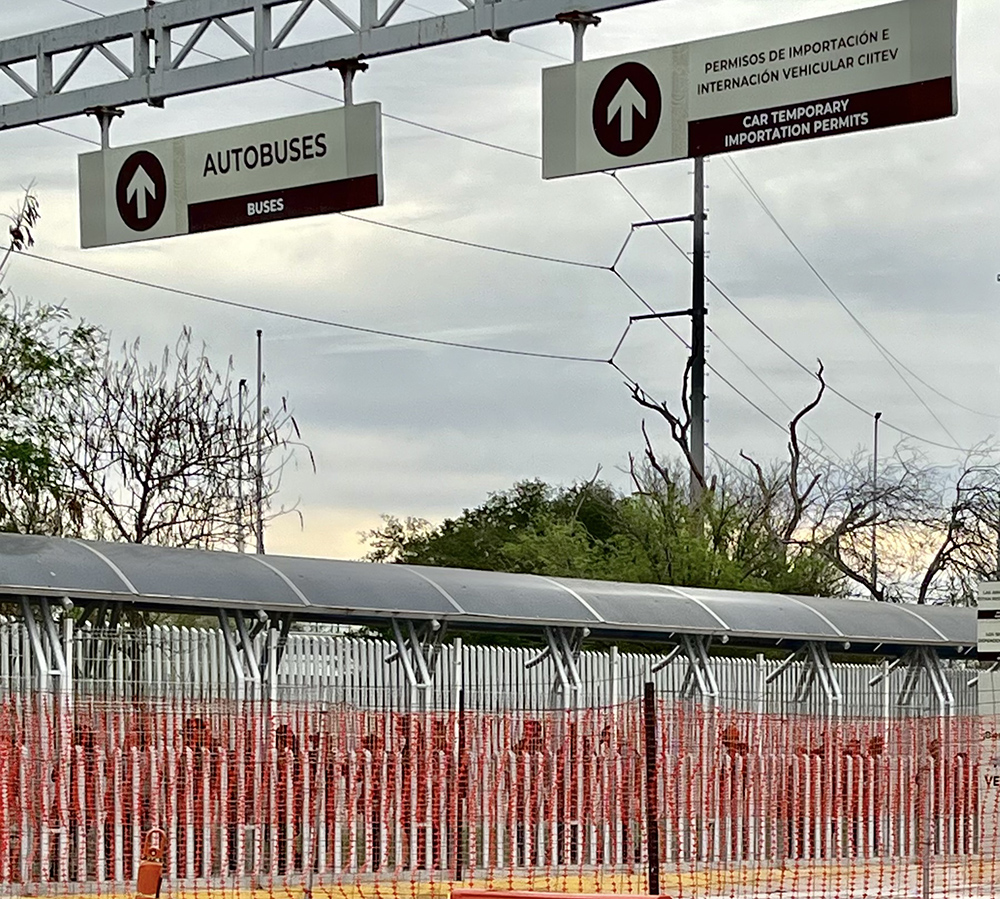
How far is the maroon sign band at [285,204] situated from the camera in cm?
1722

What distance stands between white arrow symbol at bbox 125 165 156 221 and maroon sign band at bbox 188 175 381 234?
0.43 meters

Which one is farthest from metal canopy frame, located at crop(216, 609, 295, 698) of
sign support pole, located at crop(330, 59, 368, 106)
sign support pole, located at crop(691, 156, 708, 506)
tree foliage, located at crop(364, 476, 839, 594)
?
sign support pole, located at crop(691, 156, 708, 506)

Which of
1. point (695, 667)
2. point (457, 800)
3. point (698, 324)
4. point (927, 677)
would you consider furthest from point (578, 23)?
point (698, 324)

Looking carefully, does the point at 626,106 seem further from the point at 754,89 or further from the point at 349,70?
the point at 349,70

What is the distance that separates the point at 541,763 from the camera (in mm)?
22844

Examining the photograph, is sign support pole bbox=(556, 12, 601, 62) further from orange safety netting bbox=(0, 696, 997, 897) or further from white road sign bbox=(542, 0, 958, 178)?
orange safety netting bbox=(0, 696, 997, 897)

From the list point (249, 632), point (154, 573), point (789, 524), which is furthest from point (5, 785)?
point (789, 524)

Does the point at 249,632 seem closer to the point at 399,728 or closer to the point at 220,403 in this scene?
the point at 399,728

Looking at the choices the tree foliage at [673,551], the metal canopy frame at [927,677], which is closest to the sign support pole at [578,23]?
the metal canopy frame at [927,677]

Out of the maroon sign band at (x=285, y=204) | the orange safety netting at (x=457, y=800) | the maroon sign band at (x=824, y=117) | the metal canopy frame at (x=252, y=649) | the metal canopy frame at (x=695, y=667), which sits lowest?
the orange safety netting at (x=457, y=800)

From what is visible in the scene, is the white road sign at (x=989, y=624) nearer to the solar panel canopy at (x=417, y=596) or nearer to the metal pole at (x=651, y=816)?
the metal pole at (x=651, y=816)

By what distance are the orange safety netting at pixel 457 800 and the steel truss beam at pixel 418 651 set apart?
608mm

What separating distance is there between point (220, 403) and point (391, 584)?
20177 millimetres

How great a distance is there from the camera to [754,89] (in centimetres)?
1550
